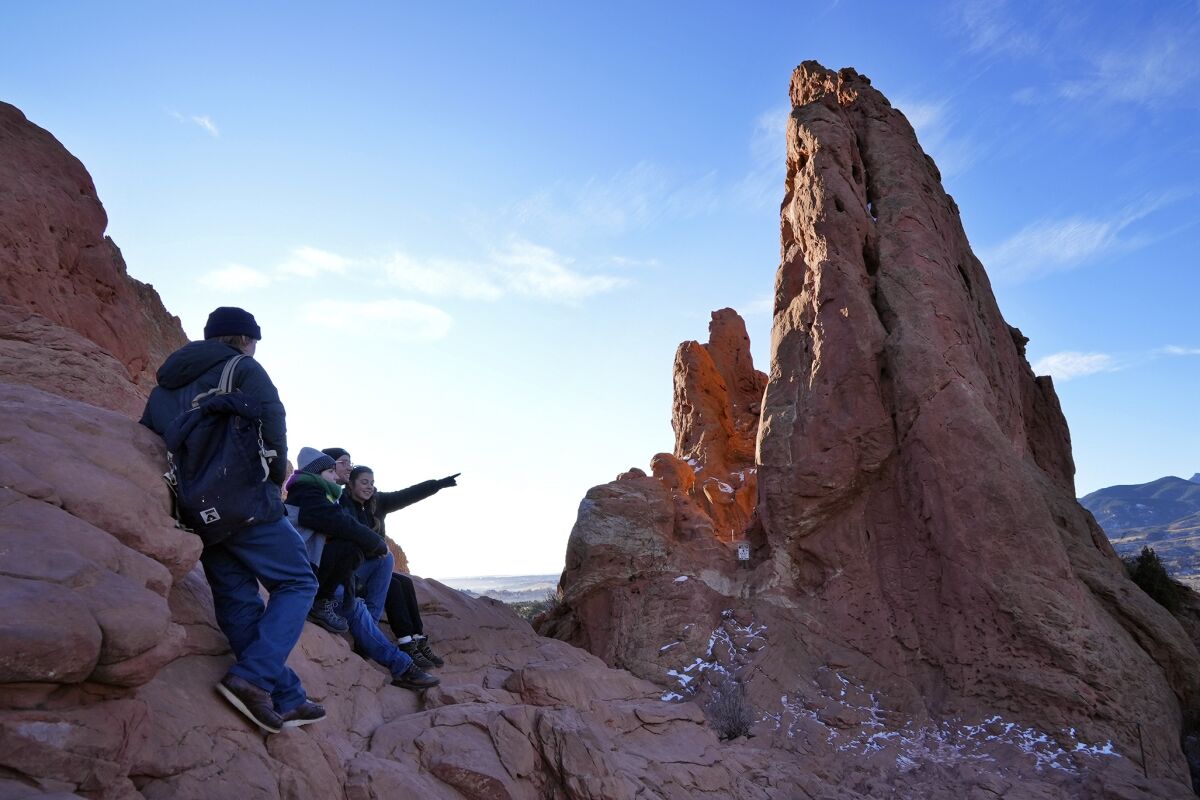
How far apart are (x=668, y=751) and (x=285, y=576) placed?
170 inches

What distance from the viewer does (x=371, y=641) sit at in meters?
6.80

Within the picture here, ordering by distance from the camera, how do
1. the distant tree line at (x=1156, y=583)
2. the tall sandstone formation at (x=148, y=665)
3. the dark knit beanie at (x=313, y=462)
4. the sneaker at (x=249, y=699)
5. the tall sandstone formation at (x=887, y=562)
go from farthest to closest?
the distant tree line at (x=1156, y=583), the tall sandstone formation at (x=887, y=562), the dark knit beanie at (x=313, y=462), the sneaker at (x=249, y=699), the tall sandstone formation at (x=148, y=665)

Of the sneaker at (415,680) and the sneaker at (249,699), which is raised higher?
the sneaker at (249,699)

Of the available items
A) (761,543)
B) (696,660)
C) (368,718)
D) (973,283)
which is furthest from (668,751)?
(973,283)

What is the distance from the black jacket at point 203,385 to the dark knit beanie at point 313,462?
7.47 feet

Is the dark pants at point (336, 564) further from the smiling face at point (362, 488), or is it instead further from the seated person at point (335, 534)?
the smiling face at point (362, 488)

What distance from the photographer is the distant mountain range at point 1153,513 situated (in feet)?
212

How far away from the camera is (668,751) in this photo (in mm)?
7156

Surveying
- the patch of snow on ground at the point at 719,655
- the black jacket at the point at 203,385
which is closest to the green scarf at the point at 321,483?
the black jacket at the point at 203,385

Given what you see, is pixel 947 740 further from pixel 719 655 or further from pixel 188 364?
pixel 188 364

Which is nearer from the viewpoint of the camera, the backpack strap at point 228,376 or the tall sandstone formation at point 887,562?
the backpack strap at point 228,376

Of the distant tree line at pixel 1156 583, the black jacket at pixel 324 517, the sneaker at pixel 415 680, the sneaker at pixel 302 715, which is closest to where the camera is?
the sneaker at pixel 302 715

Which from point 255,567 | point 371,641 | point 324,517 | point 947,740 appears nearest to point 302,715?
point 255,567

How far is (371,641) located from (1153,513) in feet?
362
